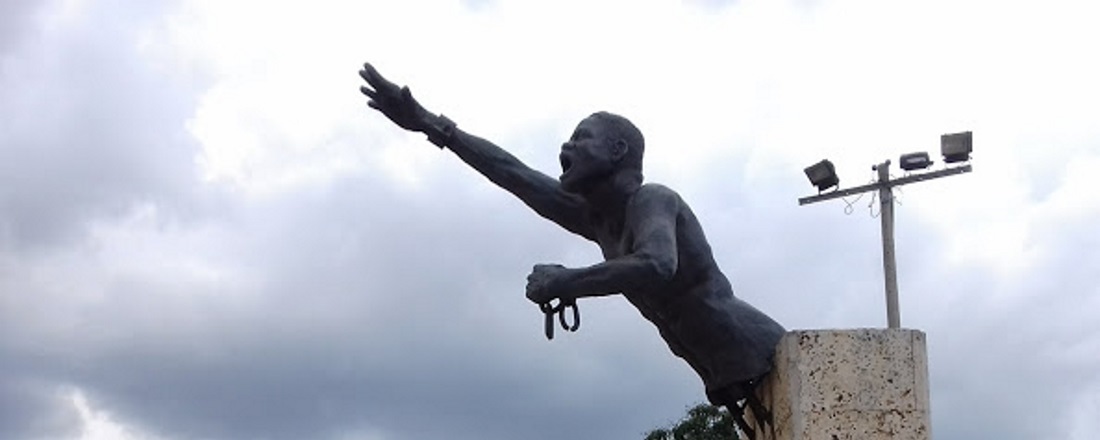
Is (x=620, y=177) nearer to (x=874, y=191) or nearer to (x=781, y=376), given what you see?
(x=781, y=376)

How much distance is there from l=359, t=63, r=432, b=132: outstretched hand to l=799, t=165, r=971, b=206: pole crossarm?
1969cm

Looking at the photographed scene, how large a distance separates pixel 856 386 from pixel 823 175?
65.8 feet

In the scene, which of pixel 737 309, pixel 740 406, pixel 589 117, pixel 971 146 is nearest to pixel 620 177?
pixel 589 117

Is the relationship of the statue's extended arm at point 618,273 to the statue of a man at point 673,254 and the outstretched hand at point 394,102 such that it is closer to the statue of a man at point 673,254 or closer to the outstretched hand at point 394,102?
the statue of a man at point 673,254

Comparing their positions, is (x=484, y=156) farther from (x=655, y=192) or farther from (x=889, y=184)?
(x=889, y=184)

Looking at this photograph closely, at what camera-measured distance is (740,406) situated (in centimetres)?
822

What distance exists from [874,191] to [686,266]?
2045 cm

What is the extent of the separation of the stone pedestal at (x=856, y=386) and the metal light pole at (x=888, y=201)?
63.6ft

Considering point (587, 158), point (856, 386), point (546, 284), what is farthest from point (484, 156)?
point (856, 386)

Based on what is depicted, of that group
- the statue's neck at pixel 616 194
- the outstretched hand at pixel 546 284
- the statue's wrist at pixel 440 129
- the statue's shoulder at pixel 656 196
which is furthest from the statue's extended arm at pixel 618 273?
the statue's wrist at pixel 440 129

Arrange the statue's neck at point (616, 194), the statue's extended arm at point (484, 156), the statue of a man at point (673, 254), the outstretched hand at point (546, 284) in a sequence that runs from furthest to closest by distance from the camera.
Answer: the statue's extended arm at point (484, 156), the statue's neck at point (616, 194), the statue of a man at point (673, 254), the outstretched hand at point (546, 284)

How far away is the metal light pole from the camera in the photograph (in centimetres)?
2681

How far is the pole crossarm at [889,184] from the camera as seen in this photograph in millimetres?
26811

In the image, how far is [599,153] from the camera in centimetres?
773
